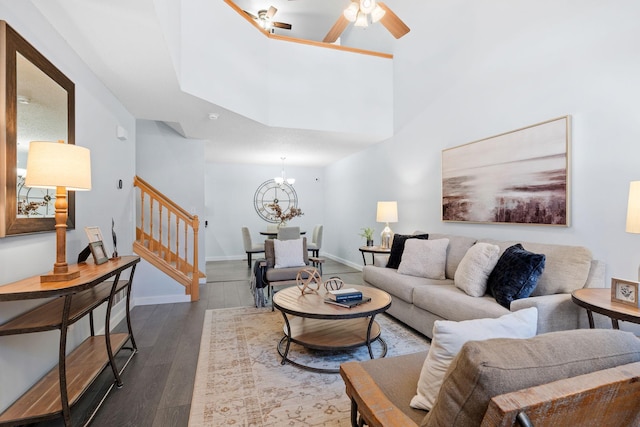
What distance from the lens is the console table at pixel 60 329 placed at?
153cm

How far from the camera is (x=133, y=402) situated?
202 centimetres

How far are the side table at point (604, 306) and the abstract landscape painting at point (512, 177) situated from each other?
0.78 m

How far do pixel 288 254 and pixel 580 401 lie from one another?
3616mm

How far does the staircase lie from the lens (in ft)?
13.8

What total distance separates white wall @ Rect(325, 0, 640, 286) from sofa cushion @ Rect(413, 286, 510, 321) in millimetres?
898

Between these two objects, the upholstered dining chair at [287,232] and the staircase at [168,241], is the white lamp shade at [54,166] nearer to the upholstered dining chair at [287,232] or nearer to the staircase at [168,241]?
the staircase at [168,241]

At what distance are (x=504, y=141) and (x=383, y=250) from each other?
6.87ft

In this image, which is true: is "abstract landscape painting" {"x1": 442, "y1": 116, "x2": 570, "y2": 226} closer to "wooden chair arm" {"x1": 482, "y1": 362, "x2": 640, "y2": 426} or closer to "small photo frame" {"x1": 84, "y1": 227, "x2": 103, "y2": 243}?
"wooden chair arm" {"x1": 482, "y1": 362, "x2": 640, "y2": 426}

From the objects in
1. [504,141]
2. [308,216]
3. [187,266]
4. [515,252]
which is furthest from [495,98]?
[308,216]

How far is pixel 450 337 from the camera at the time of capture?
42.4 inches

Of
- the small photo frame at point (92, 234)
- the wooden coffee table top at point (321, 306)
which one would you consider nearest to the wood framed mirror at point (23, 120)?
the small photo frame at point (92, 234)

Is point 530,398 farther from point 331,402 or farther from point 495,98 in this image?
point 495,98

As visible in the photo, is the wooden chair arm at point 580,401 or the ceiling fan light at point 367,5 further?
the ceiling fan light at point 367,5

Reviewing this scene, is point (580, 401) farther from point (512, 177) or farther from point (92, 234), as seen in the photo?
point (92, 234)
